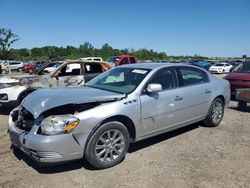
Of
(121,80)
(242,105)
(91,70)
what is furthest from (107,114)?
(242,105)

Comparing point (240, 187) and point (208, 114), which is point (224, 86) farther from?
point (240, 187)

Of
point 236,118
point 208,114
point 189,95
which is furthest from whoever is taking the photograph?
point 236,118

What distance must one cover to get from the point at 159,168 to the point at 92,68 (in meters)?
5.52

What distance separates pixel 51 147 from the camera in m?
3.43

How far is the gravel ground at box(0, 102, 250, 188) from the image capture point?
351 cm

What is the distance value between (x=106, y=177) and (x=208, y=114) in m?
3.15

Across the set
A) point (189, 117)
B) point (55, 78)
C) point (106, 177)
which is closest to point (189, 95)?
point (189, 117)

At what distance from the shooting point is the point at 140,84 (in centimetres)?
441

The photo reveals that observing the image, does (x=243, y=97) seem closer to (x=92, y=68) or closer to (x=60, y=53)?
(x=92, y=68)

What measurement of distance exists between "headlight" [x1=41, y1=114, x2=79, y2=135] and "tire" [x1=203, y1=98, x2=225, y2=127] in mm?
3495

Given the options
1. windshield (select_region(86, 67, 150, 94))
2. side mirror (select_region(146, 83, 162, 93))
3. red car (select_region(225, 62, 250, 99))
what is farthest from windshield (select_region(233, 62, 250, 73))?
side mirror (select_region(146, 83, 162, 93))

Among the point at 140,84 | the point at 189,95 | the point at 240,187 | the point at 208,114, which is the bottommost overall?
the point at 240,187

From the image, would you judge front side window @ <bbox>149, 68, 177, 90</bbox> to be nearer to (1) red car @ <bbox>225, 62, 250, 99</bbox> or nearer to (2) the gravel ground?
(2) the gravel ground

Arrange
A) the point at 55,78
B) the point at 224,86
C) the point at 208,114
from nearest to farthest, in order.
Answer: the point at 208,114 < the point at 224,86 < the point at 55,78
